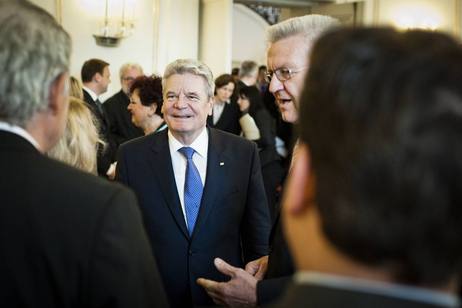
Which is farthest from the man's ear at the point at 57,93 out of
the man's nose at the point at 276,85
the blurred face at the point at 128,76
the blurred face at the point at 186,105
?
the blurred face at the point at 128,76

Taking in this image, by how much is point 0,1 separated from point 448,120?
3.54 ft

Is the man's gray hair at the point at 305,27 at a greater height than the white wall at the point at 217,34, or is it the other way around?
the white wall at the point at 217,34

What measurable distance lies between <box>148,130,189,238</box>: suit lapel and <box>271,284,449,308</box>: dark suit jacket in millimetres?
1857

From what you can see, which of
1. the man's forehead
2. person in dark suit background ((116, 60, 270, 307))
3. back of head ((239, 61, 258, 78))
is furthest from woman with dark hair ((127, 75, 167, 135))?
back of head ((239, 61, 258, 78))

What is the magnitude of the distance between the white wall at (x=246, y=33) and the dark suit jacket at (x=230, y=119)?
242 inches

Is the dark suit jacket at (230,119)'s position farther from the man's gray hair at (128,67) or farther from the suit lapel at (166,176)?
the suit lapel at (166,176)

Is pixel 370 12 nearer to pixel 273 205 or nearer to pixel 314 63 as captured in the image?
pixel 273 205

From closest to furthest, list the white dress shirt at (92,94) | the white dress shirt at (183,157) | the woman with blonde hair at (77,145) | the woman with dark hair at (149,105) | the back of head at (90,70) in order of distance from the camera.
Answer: the woman with blonde hair at (77,145) < the white dress shirt at (183,157) < the woman with dark hair at (149,105) < the white dress shirt at (92,94) < the back of head at (90,70)

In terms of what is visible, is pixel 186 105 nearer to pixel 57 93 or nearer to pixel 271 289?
pixel 271 289

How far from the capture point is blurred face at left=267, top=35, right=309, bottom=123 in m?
2.19

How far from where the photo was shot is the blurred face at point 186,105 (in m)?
2.85

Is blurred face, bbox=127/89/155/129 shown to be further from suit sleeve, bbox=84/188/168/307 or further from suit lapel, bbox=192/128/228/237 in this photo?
suit sleeve, bbox=84/188/168/307

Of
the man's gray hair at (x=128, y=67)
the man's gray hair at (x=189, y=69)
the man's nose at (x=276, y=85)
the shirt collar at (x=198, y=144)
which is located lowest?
the shirt collar at (x=198, y=144)

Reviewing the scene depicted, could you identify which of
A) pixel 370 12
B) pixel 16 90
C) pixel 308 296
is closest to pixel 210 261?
pixel 16 90
